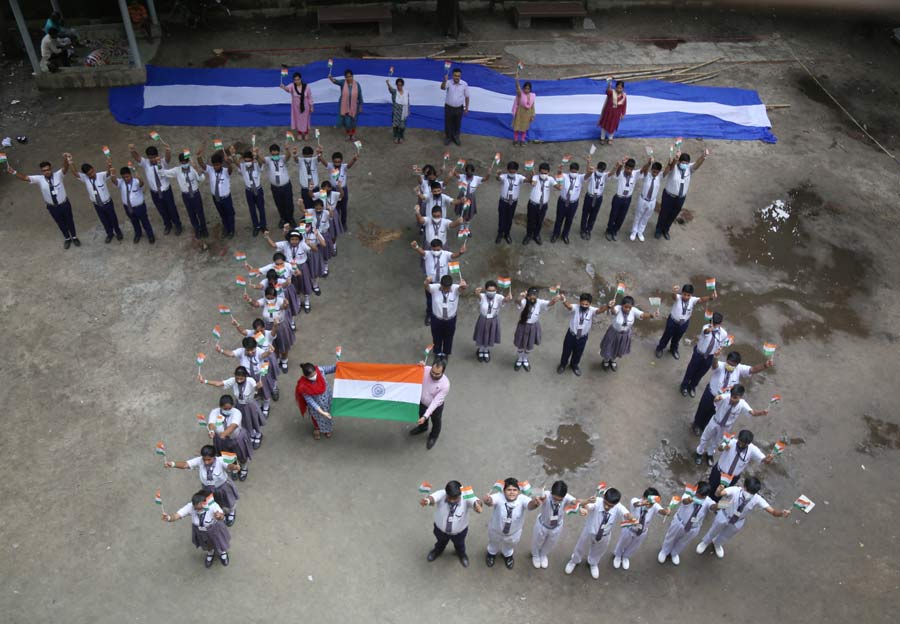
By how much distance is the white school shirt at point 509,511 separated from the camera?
21.1ft

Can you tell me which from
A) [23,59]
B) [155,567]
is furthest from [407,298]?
[23,59]

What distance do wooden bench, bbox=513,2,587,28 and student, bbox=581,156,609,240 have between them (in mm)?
6008

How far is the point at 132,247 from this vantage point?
10.2m

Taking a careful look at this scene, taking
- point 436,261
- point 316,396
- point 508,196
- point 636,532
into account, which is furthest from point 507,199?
point 636,532

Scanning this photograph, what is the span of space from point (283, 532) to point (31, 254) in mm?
5793

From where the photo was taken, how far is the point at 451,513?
6457 millimetres

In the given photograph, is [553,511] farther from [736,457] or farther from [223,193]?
[223,193]

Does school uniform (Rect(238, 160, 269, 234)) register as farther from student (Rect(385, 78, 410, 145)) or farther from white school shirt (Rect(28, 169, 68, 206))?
student (Rect(385, 78, 410, 145))

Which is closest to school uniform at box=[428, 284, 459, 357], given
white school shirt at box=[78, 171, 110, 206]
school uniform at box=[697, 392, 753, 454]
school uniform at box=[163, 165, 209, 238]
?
school uniform at box=[697, 392, 753, 454]

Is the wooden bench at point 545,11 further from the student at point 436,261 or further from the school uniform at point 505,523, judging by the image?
the school uniform at point 505,523

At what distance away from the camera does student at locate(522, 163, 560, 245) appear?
33.0ft

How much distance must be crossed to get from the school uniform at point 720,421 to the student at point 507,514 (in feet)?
7.59

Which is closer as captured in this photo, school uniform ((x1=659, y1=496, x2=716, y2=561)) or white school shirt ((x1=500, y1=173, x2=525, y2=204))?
school uniform ((x1=659, y1=496, x2=716, y2=561))

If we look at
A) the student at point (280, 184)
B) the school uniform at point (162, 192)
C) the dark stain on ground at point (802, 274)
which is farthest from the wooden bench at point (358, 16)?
the dark stain on ground at point (802, 274)
